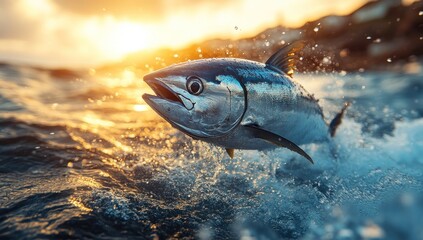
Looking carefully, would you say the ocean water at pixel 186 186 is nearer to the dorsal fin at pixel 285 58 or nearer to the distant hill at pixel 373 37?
the dorsal fin at pixel 285 58

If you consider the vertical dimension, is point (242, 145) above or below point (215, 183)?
above

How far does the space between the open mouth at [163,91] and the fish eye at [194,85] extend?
0.37ft

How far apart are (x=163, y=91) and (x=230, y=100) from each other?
0.51 meters

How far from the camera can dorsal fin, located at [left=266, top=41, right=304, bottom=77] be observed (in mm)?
3080

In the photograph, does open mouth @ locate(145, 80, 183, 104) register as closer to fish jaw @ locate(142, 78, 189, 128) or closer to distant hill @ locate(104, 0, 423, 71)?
fish jaw @ locate(142, 78, 189, 128)

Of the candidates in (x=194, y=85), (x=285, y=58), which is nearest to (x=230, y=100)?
(x=194, y=85)

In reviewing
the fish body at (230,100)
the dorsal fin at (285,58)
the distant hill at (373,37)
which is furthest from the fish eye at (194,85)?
the distant hill at (373,37)

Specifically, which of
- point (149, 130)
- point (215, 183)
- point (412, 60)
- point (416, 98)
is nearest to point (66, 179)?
point (215, 183)

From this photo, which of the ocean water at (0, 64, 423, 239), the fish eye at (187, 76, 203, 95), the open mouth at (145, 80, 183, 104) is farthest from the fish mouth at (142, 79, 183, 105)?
the ocean water at (0, 64, 423, 239)

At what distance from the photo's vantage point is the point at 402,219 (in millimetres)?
2287

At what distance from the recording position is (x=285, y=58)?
10.3 ft

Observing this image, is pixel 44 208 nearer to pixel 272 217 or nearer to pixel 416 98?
pixel 272 217

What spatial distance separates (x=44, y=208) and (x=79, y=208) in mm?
289

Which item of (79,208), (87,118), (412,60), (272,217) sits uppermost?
(412,60)
